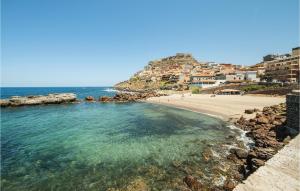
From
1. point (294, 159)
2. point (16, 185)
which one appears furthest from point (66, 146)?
point (294, 159)

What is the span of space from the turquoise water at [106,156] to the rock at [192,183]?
49cm

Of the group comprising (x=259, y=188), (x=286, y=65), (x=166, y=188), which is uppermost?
(x=286, y=65)

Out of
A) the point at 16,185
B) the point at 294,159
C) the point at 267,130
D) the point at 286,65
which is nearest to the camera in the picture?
the point at 294,159

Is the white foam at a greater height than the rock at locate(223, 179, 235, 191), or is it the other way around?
the rock at locate(223, 179, 235, 191)

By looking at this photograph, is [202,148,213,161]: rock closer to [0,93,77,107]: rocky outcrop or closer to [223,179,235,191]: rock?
[223,179,235,191]: rock

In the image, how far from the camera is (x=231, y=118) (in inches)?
1296

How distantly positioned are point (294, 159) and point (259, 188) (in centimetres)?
443

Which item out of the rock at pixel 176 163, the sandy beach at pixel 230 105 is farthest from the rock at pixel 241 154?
the sandy beach at pixel 230 105

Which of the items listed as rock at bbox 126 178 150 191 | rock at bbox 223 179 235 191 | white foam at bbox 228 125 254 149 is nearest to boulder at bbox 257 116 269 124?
white foam at bbox 228 125 254 149

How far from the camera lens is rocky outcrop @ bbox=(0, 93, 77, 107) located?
58.0 m

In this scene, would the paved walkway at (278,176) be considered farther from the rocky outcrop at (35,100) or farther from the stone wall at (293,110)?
the rocky outcrop at (35,100)

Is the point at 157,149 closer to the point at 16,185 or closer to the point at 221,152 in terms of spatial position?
the point at 221,152

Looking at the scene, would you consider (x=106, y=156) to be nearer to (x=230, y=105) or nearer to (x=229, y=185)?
(x=229, y=185)

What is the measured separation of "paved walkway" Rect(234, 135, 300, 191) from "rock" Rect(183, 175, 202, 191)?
3.29 metres
